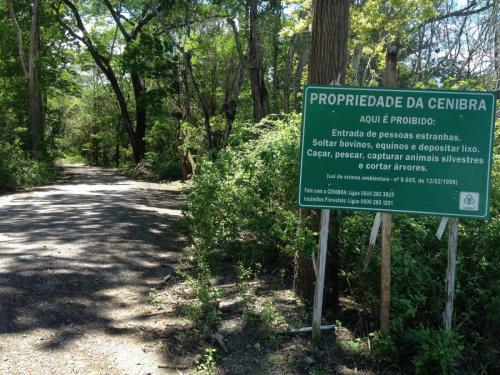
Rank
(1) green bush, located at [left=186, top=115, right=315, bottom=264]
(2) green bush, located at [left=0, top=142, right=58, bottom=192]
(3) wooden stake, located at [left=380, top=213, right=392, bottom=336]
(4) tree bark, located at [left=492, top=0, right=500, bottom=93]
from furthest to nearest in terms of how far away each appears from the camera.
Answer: (2) green bush, located at [left=0, top=142, right=58, bottom=192]
(4) tree bark, located at [left=492, top=0, right=500, bottom=93]
(1) green bush, located at [left=186, top=115, right=315, bottom=264]
(3) wooden stake, located at [left=380, top=213, right=392, bottom=336]

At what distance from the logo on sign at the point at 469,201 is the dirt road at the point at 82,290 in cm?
279

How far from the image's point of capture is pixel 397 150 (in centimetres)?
397

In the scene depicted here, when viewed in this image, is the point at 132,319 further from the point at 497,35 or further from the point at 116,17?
the point at 116,17

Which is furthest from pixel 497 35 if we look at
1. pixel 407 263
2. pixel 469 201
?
pixel 407 263

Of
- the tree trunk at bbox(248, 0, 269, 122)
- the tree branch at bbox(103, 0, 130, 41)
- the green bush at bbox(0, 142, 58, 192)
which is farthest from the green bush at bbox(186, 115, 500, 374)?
the tree branch at bbox(103, 0, 130, 41)

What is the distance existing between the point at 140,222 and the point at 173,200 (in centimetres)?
532

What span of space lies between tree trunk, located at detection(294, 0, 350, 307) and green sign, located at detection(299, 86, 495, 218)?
2.87 feet

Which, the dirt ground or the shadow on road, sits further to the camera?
the shadow on road

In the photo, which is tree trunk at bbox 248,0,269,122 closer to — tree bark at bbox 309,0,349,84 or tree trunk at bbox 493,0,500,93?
tree trunk at bbox 493,0,500,93

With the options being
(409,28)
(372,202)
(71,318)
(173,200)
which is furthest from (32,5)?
(372,202)

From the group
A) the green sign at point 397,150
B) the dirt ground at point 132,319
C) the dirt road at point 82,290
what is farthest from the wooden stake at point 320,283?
the dirt road at point 82,290

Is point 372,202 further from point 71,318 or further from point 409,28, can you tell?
point 409,28

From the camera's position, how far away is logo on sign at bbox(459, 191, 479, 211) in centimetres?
390

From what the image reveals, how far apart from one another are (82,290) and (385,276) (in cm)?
342
